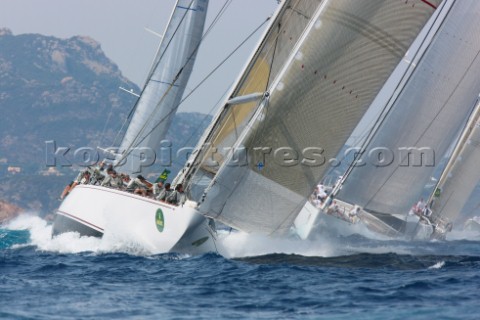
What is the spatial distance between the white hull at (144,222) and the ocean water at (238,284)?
24cm

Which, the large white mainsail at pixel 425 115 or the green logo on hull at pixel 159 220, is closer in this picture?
the green logo on hull at pixel 159 220

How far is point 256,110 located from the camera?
16.2 metres

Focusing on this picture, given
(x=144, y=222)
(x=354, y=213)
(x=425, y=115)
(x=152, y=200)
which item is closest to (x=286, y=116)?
(x=152, y=200)

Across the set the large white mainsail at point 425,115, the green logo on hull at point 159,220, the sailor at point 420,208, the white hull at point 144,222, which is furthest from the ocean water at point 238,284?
the sailor at point 420,208

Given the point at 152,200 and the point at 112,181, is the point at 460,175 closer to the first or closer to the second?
the point at 112,181

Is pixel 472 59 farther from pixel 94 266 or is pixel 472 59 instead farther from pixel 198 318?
pixel 198 318

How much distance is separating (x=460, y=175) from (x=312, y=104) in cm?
1832

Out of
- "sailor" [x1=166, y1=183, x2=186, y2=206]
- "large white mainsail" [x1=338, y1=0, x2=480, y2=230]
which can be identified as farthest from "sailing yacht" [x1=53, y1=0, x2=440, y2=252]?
"large white mainsail" [x1=338, y1=0, x2=480, y2=230]

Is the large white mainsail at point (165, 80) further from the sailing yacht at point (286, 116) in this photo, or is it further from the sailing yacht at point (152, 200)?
the sailing yacht at point (286, 116)

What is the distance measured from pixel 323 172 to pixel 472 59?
35.8 feet

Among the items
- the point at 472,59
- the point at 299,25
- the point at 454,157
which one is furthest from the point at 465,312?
the point at 454,157

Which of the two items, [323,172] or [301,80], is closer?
[301,80]

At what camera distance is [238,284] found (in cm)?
1305

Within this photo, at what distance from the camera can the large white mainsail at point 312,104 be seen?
15828mm
